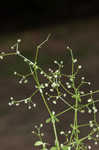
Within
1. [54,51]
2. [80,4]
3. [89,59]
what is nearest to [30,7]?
[80,4]

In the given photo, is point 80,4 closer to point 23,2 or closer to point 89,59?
point 23,2

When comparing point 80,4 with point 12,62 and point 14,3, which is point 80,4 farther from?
point 12,62

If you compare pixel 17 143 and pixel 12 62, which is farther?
pixel 12 62

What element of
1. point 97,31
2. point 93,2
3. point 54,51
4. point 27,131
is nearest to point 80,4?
point 93,2

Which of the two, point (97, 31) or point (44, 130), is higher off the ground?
point (97, 31)

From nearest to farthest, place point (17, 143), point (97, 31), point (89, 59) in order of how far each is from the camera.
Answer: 1. point (17, 143)
2. point (89, 59)
3. point (97, 31)

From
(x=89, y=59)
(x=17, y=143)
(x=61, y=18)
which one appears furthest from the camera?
(x=61, y=18)

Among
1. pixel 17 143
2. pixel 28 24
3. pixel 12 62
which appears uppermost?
pixel 28 24
